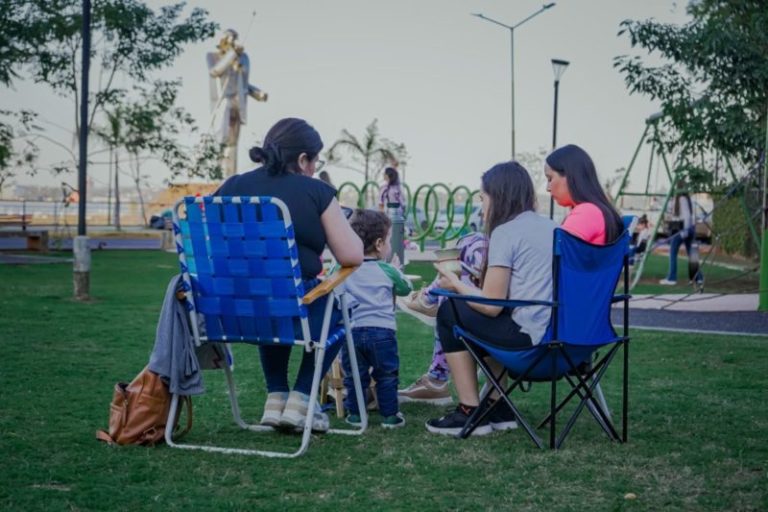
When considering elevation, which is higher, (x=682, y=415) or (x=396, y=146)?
(x=396, y=146)

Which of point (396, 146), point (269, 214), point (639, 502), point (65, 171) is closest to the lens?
point (639, 502)

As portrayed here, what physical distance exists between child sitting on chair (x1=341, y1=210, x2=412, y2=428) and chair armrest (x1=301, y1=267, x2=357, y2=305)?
0.67m

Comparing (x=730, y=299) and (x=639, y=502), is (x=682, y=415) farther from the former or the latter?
(x=730, y=299)

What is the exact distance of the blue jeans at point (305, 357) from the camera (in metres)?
5.07

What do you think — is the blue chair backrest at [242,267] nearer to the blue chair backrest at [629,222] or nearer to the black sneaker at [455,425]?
the black sneaker at [455,425]

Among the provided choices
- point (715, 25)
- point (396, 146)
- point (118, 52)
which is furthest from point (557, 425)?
point (396, 146)

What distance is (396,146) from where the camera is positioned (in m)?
56.9

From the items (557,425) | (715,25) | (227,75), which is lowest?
(557,425)

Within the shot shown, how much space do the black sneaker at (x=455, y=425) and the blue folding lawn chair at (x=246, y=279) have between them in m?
0.71

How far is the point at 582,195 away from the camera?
17.0ft

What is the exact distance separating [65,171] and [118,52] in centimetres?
542

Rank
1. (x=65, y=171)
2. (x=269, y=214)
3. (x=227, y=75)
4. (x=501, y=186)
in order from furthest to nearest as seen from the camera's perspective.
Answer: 1. (x=227, y=75)
2. (x=65, y=171)
3. (x=501, y=186)
4. (x=269, y=214)

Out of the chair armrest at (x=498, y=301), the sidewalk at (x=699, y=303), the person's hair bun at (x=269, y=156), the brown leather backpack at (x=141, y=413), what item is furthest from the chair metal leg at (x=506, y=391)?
the sidewalk at (x=699, y=303)

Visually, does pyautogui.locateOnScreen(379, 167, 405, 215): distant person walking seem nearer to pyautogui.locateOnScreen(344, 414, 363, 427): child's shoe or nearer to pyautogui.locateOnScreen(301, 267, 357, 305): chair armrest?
pyautogui.locateOnScreen(344, 414, 363, 427): child's shoe
